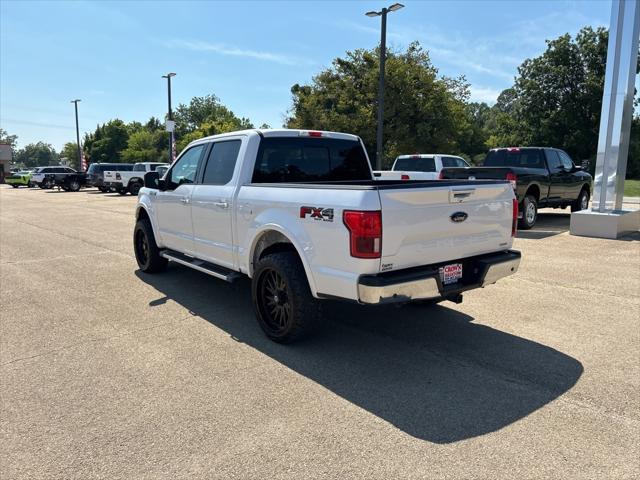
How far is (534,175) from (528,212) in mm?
907

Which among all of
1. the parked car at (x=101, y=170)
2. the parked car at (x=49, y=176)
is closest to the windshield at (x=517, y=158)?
the parked car at (x=101, y=170)

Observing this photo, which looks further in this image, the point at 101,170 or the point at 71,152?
the point at 71,152

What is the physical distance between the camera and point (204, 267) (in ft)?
18.8

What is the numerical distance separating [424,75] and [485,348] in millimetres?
25287

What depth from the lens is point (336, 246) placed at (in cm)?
380

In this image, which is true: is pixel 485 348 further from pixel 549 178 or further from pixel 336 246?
pixel 549 178

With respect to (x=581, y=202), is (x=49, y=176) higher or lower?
higher

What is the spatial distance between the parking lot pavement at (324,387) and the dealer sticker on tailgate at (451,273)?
670 millimetres

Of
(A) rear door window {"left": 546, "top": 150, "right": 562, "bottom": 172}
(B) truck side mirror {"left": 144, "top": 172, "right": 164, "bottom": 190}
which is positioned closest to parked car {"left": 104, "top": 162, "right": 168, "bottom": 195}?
(A) rear door window {"left": 546, "top": 150, "right": 562, "bottom": 172}

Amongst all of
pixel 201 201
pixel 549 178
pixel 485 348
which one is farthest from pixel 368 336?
pixel 549 178

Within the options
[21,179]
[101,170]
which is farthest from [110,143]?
[101,170]

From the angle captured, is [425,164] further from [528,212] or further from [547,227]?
[547,227]

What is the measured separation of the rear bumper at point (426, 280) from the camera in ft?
11.9

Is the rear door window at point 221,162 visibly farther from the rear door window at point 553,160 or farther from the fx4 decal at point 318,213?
the rear door window at point 553,160
